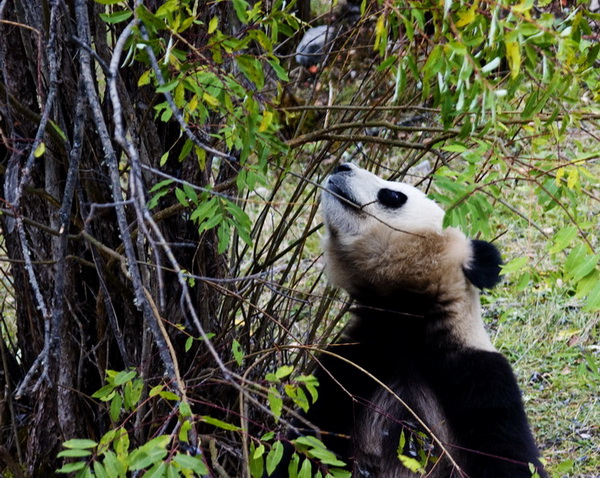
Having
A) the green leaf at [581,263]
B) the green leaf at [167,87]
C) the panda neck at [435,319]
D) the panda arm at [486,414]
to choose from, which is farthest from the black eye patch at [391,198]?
the green leaf at [167,87]

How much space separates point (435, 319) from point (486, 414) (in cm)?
46

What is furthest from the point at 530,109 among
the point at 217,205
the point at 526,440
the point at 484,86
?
the point at 526,440

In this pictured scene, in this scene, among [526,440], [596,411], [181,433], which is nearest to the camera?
[181,433]

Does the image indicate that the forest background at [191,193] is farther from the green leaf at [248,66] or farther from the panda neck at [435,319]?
the panda neck at [435,319]

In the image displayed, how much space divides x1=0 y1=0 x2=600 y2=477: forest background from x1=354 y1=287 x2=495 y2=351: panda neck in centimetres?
34

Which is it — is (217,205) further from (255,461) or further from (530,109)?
(530,109)

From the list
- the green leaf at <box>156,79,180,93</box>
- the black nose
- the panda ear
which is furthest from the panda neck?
the green leaf at <box>156,79,180,93</box>

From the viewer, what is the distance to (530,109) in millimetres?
2311

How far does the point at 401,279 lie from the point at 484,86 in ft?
4.42

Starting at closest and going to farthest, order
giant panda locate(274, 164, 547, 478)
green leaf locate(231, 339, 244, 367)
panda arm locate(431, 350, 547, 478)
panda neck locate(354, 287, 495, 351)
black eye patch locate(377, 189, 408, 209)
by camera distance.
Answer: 1. green leaf locate(231, 339, 244, 367)
2. panda arm locate(431, 350, 547, 478)
3. giant panda locate(274, 164, 547, 478)
4. panda neck locate(354, 287, 495, 351)
5. black eye patch locate(377, 189, 408, 209)

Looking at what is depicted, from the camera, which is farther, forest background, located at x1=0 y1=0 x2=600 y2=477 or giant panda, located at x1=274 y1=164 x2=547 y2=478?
giant panda, located at x1=274 y1=164 x2=547 y2=478

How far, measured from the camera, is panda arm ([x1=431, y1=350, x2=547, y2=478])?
2787 mm

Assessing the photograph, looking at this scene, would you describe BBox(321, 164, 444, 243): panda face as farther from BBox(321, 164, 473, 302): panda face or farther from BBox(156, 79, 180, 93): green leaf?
BBox(156, 79, 180, 93): green leaf

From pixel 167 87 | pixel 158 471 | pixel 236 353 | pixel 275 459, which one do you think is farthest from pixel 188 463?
pixel 167 87
